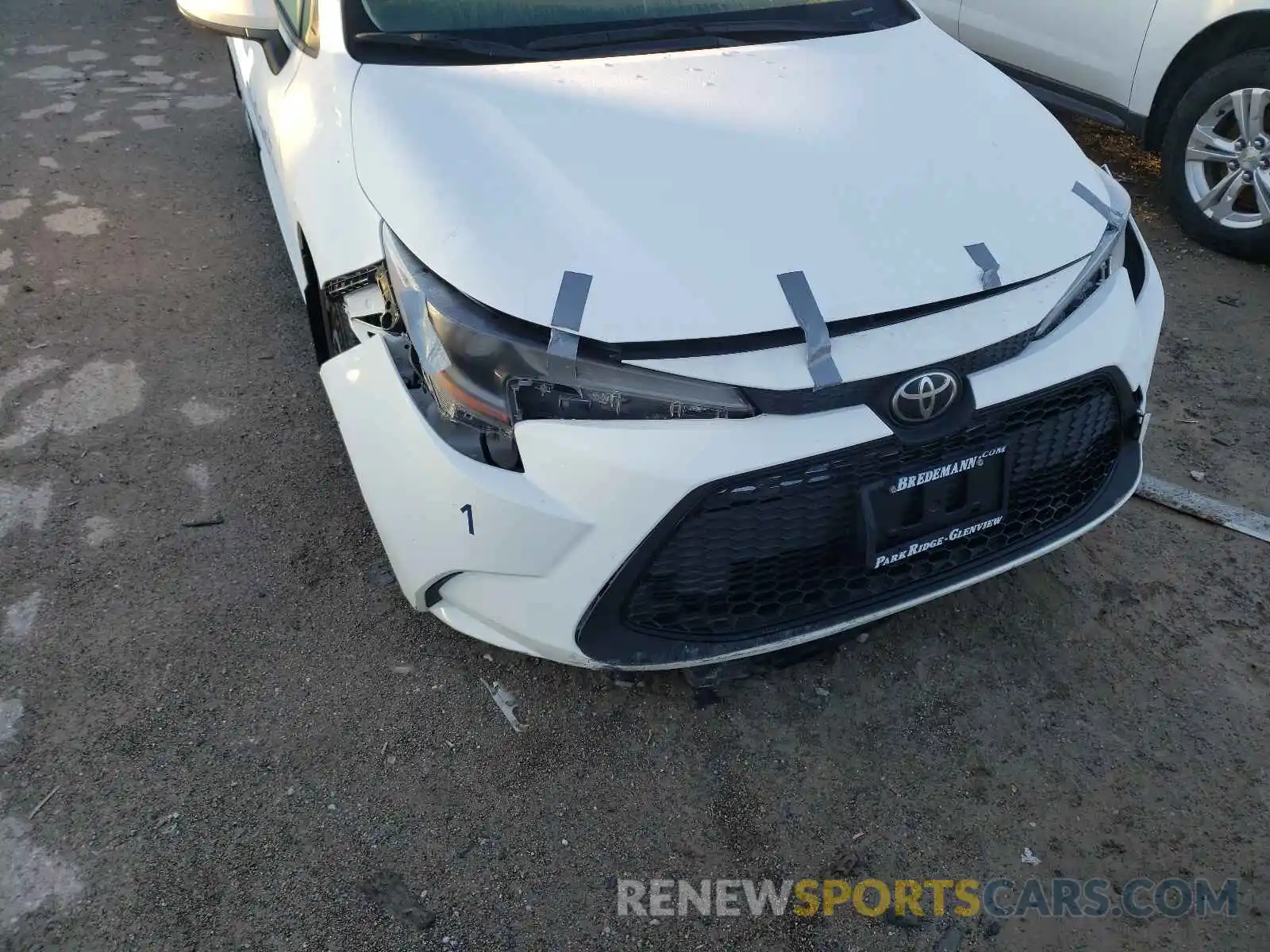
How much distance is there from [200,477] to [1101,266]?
2.46 m

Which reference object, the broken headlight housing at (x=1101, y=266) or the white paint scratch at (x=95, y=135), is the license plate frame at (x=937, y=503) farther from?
the white paint scratch at (x=95, y=135)

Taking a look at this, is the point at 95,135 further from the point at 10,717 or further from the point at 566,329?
the point at 566,329

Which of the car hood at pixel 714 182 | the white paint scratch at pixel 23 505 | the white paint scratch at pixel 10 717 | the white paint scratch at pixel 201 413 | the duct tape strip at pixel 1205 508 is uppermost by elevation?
the car hood at pixel 714 182

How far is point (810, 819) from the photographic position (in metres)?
2.05

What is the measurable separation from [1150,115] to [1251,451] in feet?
6.05

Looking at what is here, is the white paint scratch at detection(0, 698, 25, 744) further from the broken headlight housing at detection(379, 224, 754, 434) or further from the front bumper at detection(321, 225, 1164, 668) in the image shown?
the broken headlight housing at detection(379, 224, 754, 434)

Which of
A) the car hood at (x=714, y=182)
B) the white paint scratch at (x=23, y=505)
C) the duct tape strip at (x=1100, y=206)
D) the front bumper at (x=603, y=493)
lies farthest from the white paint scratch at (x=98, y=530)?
the duct tape strip at (x=1100, y=206)

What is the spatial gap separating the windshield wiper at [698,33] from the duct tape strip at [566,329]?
928 mm

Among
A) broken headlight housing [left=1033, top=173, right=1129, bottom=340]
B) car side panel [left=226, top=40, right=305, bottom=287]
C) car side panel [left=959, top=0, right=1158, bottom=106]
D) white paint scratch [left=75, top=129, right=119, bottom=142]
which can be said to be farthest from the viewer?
white paint scratch [left=75, top=129, right=119, bottom=142]

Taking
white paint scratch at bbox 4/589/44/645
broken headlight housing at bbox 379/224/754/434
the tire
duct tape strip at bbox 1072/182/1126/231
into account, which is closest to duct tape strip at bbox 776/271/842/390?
broken headlight housing at bbox 379/224/754/434

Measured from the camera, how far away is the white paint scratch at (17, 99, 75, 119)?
214 inches

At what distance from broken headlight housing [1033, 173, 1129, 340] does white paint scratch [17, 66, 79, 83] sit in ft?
20.0

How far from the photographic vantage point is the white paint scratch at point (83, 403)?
311cm

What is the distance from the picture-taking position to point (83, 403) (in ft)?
10.6
